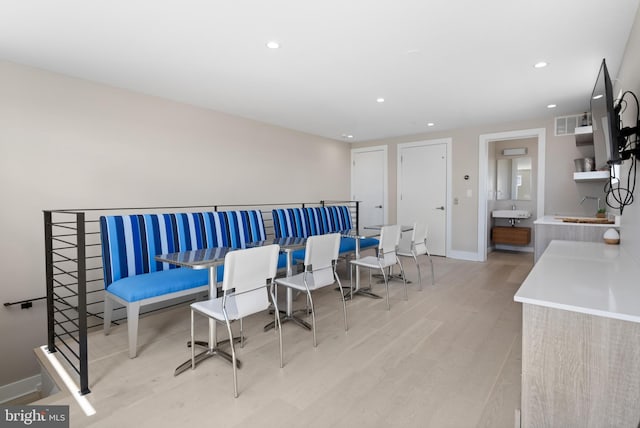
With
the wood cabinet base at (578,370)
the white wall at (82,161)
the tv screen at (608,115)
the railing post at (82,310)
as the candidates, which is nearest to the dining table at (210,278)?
the railing post at (82,310)

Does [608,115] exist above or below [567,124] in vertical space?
below

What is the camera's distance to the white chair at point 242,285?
2.00 meters

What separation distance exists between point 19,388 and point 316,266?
9.61ft

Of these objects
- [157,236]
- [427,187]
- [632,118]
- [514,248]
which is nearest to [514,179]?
[514,248]

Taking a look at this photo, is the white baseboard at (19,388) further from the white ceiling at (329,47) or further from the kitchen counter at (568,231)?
the kitchen counter at (568,231)

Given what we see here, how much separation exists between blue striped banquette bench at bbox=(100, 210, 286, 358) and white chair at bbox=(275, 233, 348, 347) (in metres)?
0.71

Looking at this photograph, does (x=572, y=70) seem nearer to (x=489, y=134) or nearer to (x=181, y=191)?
(x=489, y=134)

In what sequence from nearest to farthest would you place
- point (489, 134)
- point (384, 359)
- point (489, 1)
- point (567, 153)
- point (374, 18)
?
point (489, 1) → point (374, 18) → point (384, 359) → point (567, 153) → point (489, 134)

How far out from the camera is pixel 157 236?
10.4ft

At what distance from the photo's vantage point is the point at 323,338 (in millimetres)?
2730

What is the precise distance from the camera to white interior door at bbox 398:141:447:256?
609 cm

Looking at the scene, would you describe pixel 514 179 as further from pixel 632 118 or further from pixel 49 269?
pixel 49 269

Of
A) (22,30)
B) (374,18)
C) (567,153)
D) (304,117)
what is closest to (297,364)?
(374,18)

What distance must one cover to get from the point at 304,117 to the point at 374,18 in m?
2.76
